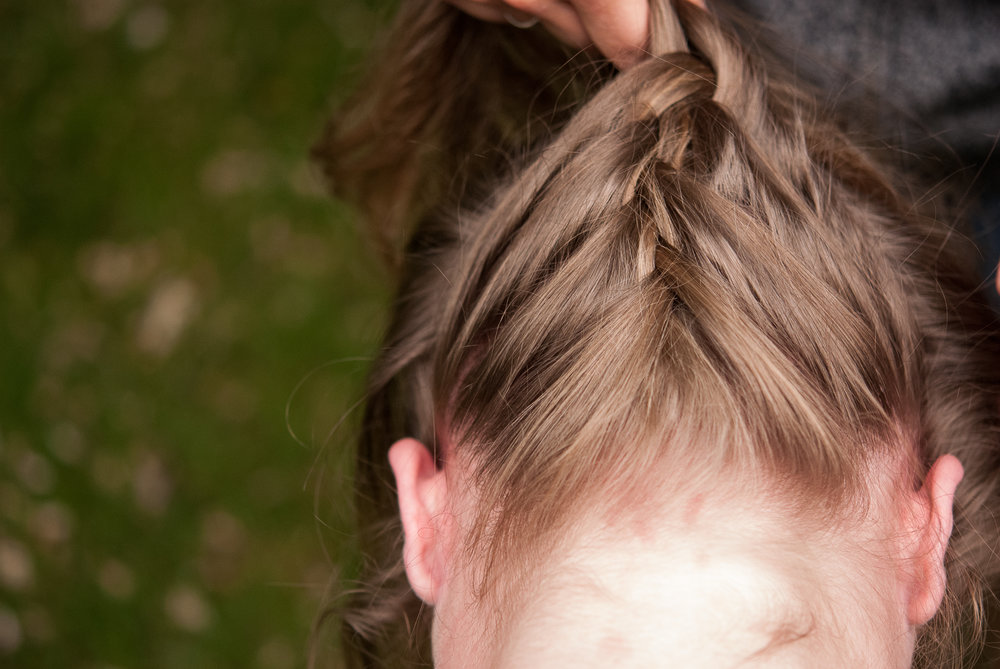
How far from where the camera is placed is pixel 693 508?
0.82m

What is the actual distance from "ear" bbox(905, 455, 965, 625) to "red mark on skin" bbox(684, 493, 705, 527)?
25cm

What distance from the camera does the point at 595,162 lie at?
957mm

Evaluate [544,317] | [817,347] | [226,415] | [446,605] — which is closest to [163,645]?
[226,415]

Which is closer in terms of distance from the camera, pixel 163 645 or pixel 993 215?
pixel 993 215

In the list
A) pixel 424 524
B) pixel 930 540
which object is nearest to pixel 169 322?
pixel 424 524

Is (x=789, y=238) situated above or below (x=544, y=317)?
below

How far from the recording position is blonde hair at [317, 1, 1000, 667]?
0.85 m

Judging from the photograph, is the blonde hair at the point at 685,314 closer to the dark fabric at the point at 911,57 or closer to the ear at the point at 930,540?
the ear at the point at 930,540

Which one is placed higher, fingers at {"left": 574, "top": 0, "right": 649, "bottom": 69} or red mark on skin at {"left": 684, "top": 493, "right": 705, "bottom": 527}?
fingers at {"left": 574, "top": 0, "right": 649, "bottom": 69}

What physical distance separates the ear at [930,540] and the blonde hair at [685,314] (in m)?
0.05

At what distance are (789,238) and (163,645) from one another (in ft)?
5.53

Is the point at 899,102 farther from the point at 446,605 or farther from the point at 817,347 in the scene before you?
the point at 446,605

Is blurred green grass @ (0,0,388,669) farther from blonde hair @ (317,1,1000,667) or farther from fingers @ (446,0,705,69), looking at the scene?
fingers @ (446,0,705,69)

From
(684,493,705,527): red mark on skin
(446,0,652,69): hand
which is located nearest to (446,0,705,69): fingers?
(446,0,652,69): hand
